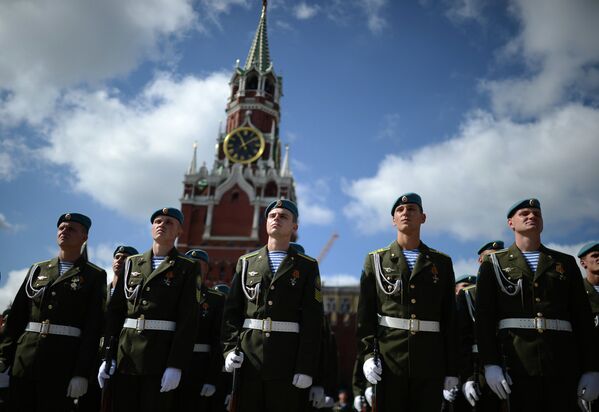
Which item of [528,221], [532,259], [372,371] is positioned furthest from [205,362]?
[528,221]

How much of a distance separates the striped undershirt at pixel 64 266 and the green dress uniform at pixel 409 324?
3.67m

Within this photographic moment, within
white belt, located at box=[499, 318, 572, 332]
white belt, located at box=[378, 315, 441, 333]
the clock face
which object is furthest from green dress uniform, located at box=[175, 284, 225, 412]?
the clock face

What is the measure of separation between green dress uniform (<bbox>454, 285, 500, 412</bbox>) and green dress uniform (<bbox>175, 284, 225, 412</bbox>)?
335cm

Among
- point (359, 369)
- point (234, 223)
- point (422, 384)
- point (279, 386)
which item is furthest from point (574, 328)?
point (234, 223)

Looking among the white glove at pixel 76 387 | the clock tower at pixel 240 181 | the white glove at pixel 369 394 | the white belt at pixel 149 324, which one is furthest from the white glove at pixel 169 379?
the clock tower at pixel 240 181

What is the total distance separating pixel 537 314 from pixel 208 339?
15.6 feet

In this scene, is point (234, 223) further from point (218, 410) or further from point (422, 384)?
point (422, 384)

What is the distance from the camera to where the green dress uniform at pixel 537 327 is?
15.0 ft

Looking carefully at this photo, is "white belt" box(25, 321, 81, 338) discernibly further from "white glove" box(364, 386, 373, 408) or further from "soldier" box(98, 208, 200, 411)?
"white glove" box(364, 386, 373, 408)

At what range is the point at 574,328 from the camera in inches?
191

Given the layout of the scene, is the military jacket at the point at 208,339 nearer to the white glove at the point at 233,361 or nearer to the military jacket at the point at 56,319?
the military jacket at the point at 56,319

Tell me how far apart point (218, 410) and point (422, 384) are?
398 cm

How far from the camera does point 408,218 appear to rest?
541cm

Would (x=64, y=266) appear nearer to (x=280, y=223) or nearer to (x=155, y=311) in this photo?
(x=155, y=311)
